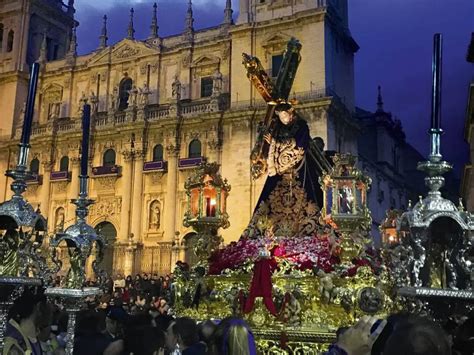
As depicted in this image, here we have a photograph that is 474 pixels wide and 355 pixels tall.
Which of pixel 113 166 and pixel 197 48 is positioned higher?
pixel 197 48

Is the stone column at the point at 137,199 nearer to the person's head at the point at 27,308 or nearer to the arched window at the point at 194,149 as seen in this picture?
the arched window at the point at 194,149

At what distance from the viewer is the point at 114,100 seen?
33.2m

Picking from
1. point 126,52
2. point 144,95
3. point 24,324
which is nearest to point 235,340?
point 24,324

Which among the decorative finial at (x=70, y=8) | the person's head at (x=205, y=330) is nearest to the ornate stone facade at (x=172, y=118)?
the decorative finial at (x=70, y=8)

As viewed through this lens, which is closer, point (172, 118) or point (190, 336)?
point (190, 336)

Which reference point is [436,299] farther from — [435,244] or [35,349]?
[35,349]

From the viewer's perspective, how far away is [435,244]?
4.30 metres

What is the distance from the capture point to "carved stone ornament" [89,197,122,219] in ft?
102

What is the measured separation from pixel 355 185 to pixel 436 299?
564cm

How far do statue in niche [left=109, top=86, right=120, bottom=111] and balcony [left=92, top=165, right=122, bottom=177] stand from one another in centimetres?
369

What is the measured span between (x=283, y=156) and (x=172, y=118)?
754 inches

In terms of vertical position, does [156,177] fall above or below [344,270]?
above

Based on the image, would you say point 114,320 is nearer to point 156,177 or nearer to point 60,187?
point 156,177

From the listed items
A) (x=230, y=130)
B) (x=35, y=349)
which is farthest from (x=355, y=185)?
(x=230, y=130)
